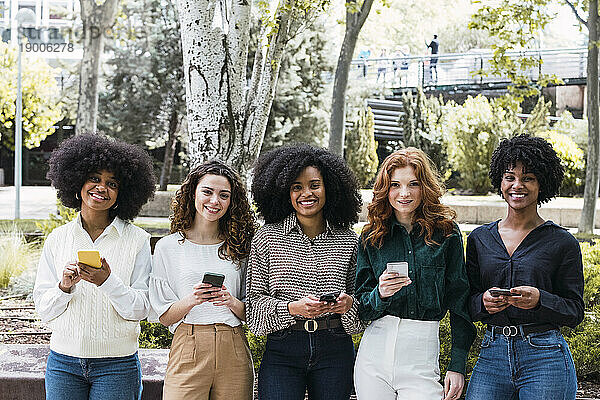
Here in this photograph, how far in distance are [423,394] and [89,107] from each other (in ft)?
35.1

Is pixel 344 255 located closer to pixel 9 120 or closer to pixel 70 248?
pixel 70 248

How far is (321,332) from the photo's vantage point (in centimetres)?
337

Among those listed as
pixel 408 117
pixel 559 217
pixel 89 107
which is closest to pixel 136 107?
pixel 89 107

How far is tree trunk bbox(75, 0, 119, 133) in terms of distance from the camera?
497 inches

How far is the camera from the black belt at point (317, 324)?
3.34m

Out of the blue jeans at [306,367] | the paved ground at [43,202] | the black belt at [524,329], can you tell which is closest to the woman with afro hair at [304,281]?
the blue jeans at [306,367]

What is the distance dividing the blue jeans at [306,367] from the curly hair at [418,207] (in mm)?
527

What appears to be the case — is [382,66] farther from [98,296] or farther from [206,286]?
[206,286]

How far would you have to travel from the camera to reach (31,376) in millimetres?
4406

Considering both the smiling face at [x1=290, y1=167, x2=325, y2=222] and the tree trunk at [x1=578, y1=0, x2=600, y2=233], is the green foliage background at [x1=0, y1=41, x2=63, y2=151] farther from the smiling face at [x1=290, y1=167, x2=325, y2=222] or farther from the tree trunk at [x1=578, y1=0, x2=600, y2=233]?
the smiling face at [x1=290, y1=167, x2=325, y2=222]

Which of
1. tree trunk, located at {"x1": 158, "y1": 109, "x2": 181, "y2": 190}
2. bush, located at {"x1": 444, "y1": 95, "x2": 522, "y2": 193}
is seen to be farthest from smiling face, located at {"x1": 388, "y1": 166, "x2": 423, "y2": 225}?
bush, located at {"x1": 444, "y1": 95, "x2": 522, "y2": 193}

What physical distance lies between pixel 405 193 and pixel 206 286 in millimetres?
1032

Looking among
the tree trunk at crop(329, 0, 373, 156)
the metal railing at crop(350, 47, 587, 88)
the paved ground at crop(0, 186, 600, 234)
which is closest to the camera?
the tree trunk at crop(329, 0, 373, 156)

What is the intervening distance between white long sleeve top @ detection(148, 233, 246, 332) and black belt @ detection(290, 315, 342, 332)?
1.04 feet
